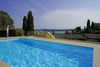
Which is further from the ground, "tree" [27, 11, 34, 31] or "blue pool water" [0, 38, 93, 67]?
"tree" [27, 11, 34, 31]

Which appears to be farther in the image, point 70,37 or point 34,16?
point 34,16

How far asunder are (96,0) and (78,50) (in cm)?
632

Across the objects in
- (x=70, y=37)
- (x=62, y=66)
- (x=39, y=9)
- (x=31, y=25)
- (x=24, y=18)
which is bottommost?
(x=62, y=66)

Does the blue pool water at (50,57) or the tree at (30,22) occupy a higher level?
the tree at (30,22)

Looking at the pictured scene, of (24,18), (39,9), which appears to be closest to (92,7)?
(39,9)

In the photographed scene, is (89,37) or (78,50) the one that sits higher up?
(89,37)

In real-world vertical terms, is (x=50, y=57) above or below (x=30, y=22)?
below

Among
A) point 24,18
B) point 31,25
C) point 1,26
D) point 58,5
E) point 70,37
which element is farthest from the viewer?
point 1,26

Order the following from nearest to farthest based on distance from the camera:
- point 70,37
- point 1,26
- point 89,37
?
1. point 89,37
2. point 70,37
3. point 1,26

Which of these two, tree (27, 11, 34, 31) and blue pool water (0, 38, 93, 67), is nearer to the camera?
blue pool water (0, 38, 93, 67)

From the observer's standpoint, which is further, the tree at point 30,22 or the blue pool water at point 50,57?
the tree at point 30,22

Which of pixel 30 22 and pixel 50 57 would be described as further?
pixel 30 22

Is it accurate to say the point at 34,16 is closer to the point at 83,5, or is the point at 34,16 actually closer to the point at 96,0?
the point at 83,5

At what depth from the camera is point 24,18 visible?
631 inches
